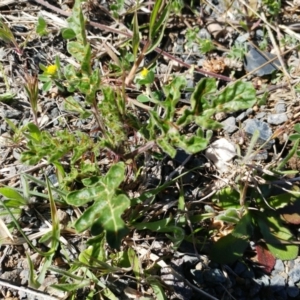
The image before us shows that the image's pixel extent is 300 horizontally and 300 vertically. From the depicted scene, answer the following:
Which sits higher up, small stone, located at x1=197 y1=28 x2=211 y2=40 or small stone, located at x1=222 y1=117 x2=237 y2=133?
small stone, located at x1=197 y1=28 x2=211 y2=40

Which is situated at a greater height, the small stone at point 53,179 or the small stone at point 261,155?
the small stone at point 261,155

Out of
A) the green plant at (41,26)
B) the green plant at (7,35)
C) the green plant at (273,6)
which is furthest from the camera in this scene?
the green plant at (273,6)

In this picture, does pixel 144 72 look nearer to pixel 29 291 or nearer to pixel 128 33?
pixel 128 33

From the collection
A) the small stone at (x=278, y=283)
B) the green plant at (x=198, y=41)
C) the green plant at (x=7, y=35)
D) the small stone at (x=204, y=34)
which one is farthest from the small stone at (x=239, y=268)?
the green plant at (x=7, y=35)

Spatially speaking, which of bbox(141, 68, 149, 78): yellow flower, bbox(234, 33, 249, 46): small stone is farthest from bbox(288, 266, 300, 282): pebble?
bbox(234, 33, 249, 46): small stone

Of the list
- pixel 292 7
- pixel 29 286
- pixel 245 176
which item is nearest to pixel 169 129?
pixel 245 176

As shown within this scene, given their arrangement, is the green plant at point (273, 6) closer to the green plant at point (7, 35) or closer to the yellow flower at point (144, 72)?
the yellow flower at point (144, 72)

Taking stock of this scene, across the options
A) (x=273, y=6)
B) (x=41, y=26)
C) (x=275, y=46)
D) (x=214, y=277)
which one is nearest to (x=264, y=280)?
(x=214, y=277)

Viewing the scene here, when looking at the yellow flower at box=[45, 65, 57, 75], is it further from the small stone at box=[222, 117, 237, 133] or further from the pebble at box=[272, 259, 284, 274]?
the pebble at box=[272, 259, 284, 274]
